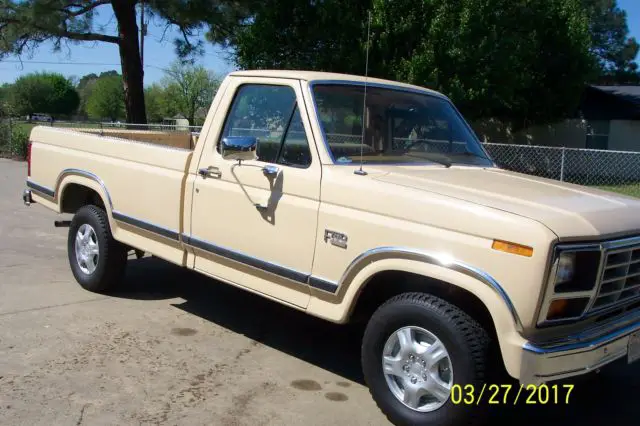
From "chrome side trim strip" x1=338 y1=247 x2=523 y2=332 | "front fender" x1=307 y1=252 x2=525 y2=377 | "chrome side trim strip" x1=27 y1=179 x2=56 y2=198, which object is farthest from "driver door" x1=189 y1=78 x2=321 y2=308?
"chrome side trim strip" x1=27 y1=179 x2=56 y2=198

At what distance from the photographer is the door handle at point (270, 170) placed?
4199 mm

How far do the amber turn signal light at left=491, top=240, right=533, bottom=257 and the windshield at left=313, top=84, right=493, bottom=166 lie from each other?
129cm

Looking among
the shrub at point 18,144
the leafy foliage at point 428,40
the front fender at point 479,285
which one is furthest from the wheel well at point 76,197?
the shrub at point 18,144

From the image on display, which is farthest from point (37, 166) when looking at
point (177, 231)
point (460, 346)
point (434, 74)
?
point (434, 74)

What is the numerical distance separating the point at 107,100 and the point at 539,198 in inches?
3831

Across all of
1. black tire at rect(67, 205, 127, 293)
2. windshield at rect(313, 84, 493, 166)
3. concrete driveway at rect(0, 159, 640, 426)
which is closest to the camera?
concrete driveway at rect(0, 159, 640, 426)

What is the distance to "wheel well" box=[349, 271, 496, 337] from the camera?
3.45 meters

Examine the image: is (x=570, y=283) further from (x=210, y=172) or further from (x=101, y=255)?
(x=101, y=255)

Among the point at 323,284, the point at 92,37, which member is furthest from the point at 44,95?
the point at 323,284

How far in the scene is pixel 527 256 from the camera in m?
3.03

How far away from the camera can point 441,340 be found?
11.1 ft

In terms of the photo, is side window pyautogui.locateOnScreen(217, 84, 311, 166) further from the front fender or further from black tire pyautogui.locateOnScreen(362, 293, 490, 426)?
black tire pyautogui.locateOnScreen(362, 293, 490, 426)

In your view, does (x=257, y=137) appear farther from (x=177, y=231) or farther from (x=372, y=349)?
(x=372, y=349)

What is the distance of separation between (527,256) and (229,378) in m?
2.27
